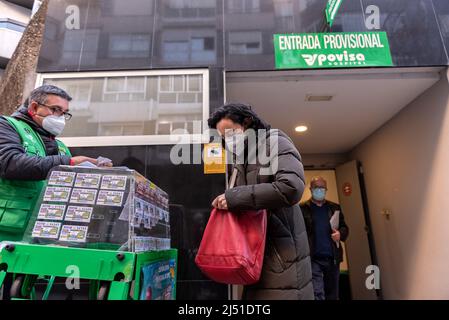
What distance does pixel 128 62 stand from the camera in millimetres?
2592

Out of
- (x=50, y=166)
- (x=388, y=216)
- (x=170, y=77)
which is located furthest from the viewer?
(x=388, y=216)

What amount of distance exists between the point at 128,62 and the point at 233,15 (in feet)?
3.87

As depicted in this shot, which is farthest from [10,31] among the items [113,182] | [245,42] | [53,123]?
[113,182]

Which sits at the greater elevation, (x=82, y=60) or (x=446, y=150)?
(x=82, y=60)

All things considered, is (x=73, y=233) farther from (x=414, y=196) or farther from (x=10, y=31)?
(x=10, y=31)

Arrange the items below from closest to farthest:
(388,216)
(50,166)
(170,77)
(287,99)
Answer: (50,166) < (170,77) < (287,99) < (388,216)

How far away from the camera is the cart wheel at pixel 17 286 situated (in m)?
0.86

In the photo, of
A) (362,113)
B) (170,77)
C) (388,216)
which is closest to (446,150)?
(362,113)

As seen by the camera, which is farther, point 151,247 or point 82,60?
point 82,60

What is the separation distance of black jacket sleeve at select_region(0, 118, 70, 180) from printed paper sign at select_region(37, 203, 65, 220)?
0.63ft

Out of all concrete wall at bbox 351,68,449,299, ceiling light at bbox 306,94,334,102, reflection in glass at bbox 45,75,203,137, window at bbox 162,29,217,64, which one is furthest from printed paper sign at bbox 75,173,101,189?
concrete wall at bbox 351,68,449,299

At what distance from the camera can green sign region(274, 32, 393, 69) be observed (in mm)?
2533

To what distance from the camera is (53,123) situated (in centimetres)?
138
